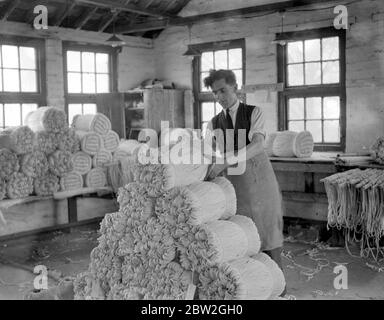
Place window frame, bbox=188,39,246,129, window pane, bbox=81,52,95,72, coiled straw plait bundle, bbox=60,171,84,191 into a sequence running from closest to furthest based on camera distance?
coiled straw plait bundle, bbox=60,171,84,191 < window pane, bbox=81,52,95,72 < window frame, bbox=188,39,246,129

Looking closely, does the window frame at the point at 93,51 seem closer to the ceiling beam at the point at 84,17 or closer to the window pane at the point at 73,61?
the window pane at the point at 73,61

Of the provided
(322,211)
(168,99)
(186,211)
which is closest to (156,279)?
(186,211)

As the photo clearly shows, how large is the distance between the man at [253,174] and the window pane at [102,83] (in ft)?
20.3

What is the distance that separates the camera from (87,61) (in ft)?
31.1

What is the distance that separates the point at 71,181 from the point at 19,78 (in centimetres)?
253

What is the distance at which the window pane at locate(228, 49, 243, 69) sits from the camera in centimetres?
926

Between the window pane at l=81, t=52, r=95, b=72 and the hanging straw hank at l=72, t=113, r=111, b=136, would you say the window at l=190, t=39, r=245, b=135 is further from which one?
the hanging straw hank at l=72, t=113, r=111, b=136

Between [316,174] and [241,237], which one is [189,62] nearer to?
[316,174]

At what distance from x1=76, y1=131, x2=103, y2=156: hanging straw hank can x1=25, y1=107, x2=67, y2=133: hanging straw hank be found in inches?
14.3

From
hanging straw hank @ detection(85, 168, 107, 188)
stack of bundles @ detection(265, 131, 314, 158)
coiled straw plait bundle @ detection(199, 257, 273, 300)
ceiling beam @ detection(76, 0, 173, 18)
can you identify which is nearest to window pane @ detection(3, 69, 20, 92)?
ceiling beam @ detection(76, 0, 173, 18)

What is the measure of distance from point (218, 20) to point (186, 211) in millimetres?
6861

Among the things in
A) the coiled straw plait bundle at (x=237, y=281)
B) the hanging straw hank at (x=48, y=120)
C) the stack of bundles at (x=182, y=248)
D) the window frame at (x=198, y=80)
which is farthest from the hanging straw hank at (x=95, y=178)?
the coiled straw plait bundle at (x=237, y=281)

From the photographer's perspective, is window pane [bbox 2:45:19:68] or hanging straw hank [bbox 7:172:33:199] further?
window pane [bbox 2:45:19:68]

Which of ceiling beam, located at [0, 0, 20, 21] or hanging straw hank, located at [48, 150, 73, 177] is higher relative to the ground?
ceiling beam, located at [0, 0, 20, 21]
